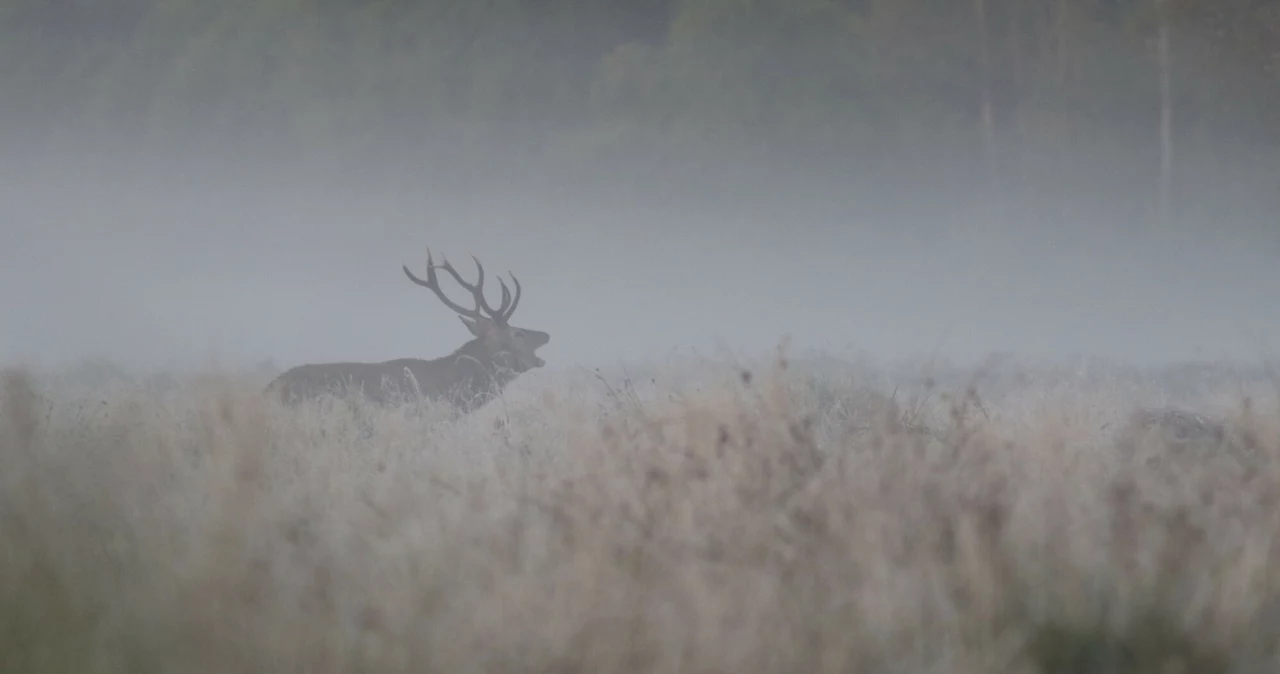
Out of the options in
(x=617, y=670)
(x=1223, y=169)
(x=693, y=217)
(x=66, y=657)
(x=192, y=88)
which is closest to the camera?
(x=617, y=670)

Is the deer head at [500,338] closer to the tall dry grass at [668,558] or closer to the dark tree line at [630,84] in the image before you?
the tall dry grass at [668,558]

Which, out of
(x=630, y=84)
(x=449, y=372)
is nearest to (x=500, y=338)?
(x=449, y=372)

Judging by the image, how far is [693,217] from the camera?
64.6ft

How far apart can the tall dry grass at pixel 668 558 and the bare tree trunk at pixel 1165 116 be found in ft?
30.1

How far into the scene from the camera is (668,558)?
2469 mm

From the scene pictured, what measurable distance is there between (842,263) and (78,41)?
46.1ft

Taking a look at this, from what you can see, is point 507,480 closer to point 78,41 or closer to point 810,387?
point 810,387

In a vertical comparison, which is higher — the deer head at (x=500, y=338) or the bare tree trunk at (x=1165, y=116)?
the bare tree trunk at (x=1165, y=116)

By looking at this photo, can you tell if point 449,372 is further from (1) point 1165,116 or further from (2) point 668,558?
(1) point 1165,116

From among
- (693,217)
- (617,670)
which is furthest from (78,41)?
(617,670)

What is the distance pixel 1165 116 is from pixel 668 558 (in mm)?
15267

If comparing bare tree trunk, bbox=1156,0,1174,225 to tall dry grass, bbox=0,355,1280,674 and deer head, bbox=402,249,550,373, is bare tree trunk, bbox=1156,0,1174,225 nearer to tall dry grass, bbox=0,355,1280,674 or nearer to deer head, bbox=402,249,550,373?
deer head, bbox=402,249,550,373

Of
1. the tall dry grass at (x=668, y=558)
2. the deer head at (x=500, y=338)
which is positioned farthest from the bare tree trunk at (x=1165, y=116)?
the tall dry grass at (x=668, y=558)

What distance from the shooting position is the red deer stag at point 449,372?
7.26m
